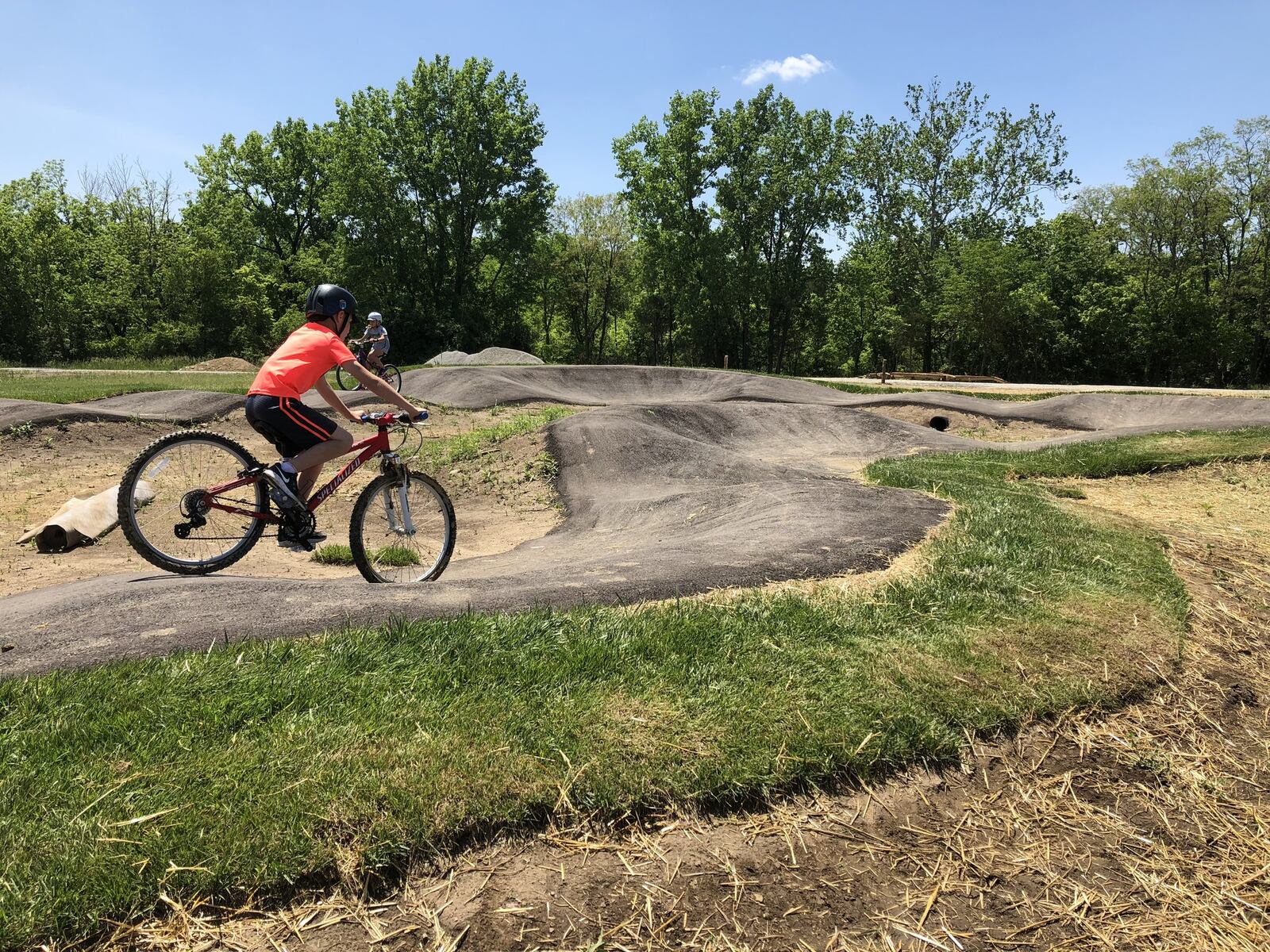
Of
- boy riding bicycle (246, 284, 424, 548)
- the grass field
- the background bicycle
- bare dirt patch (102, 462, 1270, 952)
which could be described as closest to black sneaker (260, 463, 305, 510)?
boy riding bicycle (246, 284, 424, 548)

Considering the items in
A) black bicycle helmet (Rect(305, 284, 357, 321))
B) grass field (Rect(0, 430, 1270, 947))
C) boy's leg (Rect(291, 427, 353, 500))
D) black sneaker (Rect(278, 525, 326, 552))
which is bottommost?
grass field (Rect(0, 430, 1270, 947))

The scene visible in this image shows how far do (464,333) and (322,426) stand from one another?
Result: 135 ft

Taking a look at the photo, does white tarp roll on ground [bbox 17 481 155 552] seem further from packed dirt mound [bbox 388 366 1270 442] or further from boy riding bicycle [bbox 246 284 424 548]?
packed dirt mound [bbox 388 366 1270 442]

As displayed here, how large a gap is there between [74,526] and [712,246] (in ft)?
138

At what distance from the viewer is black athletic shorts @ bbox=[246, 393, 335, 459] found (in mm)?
5148

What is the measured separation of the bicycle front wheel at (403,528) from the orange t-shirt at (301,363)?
2.88 ft

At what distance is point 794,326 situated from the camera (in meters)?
57.4

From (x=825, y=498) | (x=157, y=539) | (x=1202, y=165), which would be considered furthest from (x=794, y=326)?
(x=157, y=539)

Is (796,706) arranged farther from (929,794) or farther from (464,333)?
(464,333)

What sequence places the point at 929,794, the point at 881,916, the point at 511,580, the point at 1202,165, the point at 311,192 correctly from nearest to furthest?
the point at 881,916 → the point at 929,794 → the point at 511,580 → the point at 1202,165 → the point at 311,192

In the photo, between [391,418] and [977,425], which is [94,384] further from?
[977,425]

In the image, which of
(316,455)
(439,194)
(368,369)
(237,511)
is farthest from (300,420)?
(439,194)

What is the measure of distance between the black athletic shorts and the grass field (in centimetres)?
206

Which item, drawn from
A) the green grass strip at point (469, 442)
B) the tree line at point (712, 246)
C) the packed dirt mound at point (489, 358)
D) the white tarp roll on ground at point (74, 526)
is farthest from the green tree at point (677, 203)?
the white tarp roll on ground at point (74, 526)
